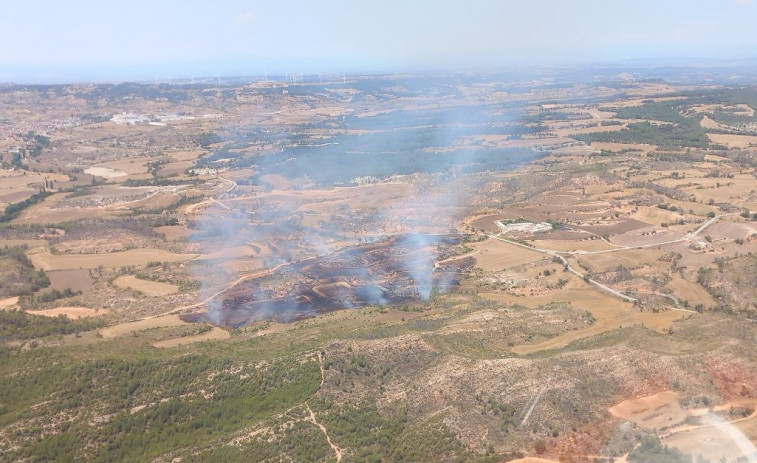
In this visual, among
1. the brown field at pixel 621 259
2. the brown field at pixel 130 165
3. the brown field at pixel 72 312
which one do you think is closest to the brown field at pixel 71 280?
the brown field at pixel 72 312

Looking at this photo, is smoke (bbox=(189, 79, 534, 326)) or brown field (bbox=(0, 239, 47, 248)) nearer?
smoke (bbox=(189, 79, 534, 326))

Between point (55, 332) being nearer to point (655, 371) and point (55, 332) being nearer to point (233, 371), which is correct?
point (233, 371)

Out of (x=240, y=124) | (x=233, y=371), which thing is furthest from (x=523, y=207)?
(x=240, y=124)

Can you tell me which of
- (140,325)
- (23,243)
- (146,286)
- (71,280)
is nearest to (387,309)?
(140,325)

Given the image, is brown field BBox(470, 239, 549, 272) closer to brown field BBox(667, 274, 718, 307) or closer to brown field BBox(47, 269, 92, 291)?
brown field BBox(667, 274, 718, 307)

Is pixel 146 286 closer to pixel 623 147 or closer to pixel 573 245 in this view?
pixel 573 245

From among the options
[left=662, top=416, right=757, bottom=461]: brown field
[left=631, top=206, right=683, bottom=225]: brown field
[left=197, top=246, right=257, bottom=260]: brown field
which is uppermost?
[left=662, top=416, right=757, bottom=461]: brown field

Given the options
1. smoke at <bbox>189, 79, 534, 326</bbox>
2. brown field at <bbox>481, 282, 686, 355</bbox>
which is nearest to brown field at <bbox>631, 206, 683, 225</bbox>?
smoke at <bbox>189, 79, 534, 326</bbox>
